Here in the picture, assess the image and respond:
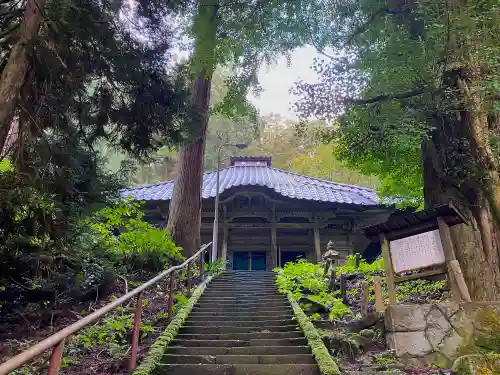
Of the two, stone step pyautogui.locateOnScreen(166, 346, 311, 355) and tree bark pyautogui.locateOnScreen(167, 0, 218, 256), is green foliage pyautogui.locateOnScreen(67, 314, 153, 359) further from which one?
tree bark pyautogui.locateOnScreen(167, 0, 218, 256)

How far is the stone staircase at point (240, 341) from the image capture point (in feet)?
13.7

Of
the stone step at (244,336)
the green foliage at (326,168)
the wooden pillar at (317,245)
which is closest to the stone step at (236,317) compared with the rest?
the stone step at (244,336)

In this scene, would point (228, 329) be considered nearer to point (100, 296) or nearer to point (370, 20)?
point (100, 296)

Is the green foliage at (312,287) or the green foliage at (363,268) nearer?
the green foliage at (312,287)

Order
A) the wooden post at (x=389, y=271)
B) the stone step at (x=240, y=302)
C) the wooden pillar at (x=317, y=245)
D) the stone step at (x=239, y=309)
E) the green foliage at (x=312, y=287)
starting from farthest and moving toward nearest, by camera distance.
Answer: the wooden pillar at (x=317, y=245) < the stone step at (x=240, y=302) < the stone step at (x=239, y=309) < the green foliage at (x=312, y=287) < the wooden post at (x=389, y=271)

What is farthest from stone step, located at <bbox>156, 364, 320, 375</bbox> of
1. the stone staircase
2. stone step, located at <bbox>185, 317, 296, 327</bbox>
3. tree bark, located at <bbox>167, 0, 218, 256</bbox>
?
tree bark, located at <bbox>167, 0, 218, 256</bbox>

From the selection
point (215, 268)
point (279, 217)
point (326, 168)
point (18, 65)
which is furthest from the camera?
point (326, 168)

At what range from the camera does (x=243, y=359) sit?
176 inches

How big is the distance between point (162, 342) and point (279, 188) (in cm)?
1033

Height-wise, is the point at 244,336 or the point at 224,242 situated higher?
the point at 224,242

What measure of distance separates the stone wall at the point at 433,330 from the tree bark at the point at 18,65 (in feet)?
16.4

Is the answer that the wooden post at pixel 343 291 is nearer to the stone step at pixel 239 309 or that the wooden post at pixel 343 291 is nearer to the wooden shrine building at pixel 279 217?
the stone step at pixel 239 309

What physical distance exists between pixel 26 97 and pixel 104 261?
3.56 meters

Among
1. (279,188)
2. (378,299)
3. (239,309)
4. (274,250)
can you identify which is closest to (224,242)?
(274,250)
